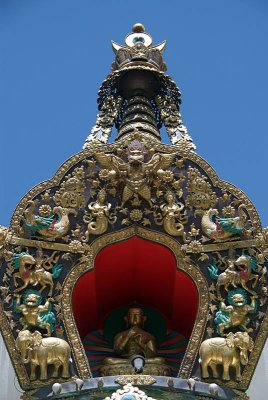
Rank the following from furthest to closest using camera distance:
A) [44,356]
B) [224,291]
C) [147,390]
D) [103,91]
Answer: [103,91]
[224,291]
[44,356]
[147,390]

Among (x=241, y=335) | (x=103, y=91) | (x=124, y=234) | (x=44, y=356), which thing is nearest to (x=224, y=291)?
(x=241, y=335)

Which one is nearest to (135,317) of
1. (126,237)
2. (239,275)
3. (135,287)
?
(135,287)

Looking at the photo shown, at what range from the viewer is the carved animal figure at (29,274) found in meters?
9.42

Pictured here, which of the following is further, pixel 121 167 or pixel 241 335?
pixel 121 167

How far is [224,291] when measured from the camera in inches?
373

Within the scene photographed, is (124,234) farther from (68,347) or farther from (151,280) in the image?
(68,347)

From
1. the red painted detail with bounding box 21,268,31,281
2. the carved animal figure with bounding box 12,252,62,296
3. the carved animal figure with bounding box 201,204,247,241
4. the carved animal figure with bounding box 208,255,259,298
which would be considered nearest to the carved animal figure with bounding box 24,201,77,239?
the carved animal figure with bounding box 12,252,62,296

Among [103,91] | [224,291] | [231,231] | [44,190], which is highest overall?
[103,91]

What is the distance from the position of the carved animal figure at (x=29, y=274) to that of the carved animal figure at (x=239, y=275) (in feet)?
6.21

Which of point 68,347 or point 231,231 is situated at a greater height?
point 231,231

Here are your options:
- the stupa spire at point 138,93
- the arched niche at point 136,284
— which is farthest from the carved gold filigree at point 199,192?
the stupa spire at point 138,93

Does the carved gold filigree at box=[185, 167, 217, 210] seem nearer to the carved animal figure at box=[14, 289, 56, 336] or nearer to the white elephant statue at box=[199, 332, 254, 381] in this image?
the white elephant statue at box=[199, 332, 254, 381]

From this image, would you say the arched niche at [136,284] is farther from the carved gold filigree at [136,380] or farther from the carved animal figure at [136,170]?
the carved gold filigree at [136,380]

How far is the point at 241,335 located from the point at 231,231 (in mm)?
1392
